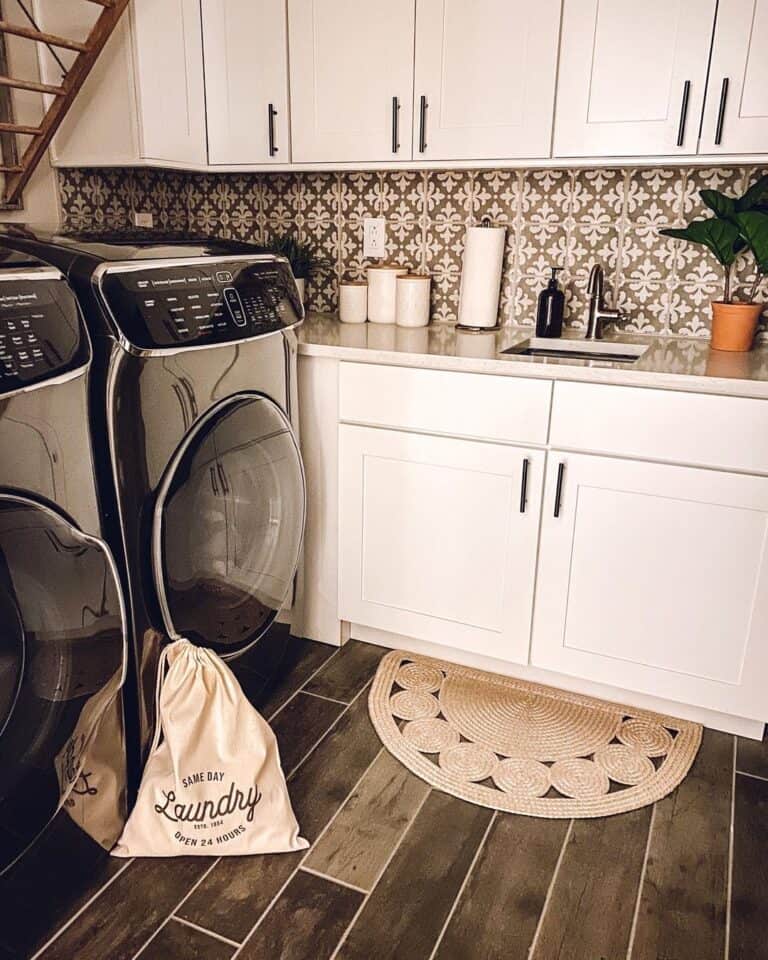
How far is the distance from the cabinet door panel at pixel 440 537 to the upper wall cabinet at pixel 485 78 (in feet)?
2.65

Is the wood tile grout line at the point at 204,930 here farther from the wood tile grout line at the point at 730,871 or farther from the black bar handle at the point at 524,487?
the black bar handle at the point at 524,487

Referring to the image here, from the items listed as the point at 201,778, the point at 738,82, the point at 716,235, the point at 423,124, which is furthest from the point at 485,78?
the point at 201,778

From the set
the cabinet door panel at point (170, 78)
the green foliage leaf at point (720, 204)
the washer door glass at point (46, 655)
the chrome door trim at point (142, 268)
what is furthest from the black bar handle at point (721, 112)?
the washer door glass at point (46, 655)

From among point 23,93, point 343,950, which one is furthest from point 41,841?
point 23,93

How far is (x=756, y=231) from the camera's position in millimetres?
1947

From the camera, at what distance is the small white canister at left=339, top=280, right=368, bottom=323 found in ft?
8.31

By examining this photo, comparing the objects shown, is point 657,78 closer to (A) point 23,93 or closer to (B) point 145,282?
(B) point 145,282

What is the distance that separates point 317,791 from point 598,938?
2.16 feet

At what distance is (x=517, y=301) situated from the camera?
250 centimetres

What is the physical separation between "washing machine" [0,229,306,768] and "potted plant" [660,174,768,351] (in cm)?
106

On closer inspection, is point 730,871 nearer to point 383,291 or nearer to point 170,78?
point 383,291

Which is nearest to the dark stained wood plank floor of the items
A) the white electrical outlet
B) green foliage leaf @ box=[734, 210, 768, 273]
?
green foliage leaf @ box=[734, 210, 768, 273]

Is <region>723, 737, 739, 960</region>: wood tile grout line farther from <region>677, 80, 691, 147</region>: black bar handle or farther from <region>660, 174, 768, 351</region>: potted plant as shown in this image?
<region>677, 80, 691, 147</region>: black bar handle

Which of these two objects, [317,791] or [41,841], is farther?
[317,791]
